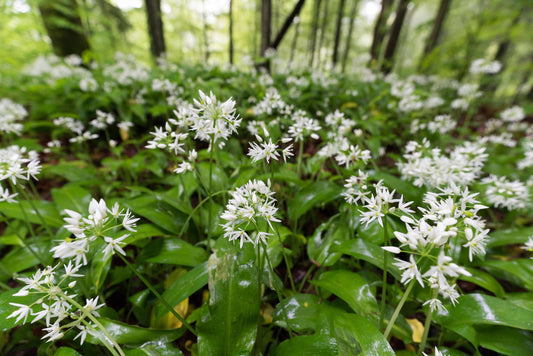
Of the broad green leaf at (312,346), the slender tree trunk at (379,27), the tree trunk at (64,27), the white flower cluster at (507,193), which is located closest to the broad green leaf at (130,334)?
the broad green leaf at (312,346)

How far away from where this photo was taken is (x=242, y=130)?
4.08m

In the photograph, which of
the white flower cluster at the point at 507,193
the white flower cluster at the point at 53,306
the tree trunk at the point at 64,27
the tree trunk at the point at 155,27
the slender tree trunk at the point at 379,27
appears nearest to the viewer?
the white flower cluster at the point at 53,306

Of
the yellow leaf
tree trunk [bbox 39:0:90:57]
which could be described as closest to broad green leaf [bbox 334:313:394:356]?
the yellow leaf

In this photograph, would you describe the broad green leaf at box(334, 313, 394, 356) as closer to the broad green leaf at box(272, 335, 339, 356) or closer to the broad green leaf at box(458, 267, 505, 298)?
the broad green leaf at box(272, 335, 339, 356)

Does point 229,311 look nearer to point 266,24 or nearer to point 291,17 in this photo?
point 291,17

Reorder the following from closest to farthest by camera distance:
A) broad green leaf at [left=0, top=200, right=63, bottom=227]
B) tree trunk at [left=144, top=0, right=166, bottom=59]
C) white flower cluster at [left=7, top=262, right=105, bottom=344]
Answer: white flower cluster at [left=7, top=262, right=105, bottom=344], broad green leaf at [left=0, top=200, right=63, bottom=227], tree trunk at [left=144, top=0, right=166, bottom=59]

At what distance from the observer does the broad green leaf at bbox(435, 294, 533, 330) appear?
1.30 metres

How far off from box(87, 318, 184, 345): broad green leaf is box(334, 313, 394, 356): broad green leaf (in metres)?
1.02

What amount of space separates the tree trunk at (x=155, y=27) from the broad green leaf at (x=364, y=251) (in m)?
9.70

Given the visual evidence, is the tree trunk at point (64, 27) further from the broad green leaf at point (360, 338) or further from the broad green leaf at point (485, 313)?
the broad green leaf at point (485, 313)

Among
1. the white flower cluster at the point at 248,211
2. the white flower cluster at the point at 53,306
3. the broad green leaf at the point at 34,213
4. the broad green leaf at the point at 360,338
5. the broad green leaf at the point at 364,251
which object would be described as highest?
the white flower cluster at the point at 248,211

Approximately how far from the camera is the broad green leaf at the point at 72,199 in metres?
2.32

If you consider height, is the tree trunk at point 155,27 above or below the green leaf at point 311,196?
above

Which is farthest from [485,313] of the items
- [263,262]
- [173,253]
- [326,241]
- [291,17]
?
[291,17]
